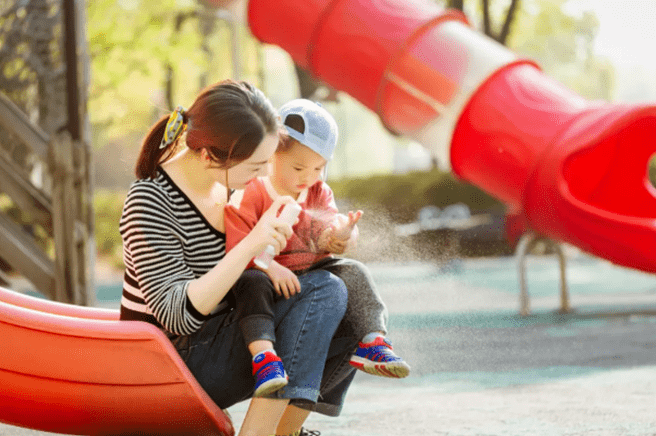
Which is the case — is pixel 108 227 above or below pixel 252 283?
below

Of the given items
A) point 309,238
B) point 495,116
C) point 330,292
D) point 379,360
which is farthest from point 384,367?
point 495,116

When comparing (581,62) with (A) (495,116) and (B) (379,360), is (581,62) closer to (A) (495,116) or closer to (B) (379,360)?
(A) (495,116)

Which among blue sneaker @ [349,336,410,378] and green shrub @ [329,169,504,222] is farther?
green shrub @ [329,169,504,222]

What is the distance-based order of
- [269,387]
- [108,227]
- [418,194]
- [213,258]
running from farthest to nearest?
[108,227] < [418,194] < [213,258] < [269,387]

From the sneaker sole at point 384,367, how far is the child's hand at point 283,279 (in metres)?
0.28

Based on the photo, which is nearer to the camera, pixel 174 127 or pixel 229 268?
pixel 229 268

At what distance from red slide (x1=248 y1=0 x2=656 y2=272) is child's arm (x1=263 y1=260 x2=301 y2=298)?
13.9 feet

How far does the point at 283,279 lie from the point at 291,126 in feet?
1.52

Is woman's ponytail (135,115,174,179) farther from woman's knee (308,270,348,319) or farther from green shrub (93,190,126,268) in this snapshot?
green shrub (93,190,126,268)

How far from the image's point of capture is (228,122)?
2.27 metres

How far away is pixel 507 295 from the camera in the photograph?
8930mm

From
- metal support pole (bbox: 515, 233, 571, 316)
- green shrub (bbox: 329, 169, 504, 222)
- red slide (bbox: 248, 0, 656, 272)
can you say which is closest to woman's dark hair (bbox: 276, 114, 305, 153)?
red slide (bbox: 248, 0, 656, 272)

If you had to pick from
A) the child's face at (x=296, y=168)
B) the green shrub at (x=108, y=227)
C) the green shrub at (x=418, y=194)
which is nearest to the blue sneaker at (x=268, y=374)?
the child's face at (x=296, y=168)

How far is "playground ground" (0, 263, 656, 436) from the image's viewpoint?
3.21 meters
